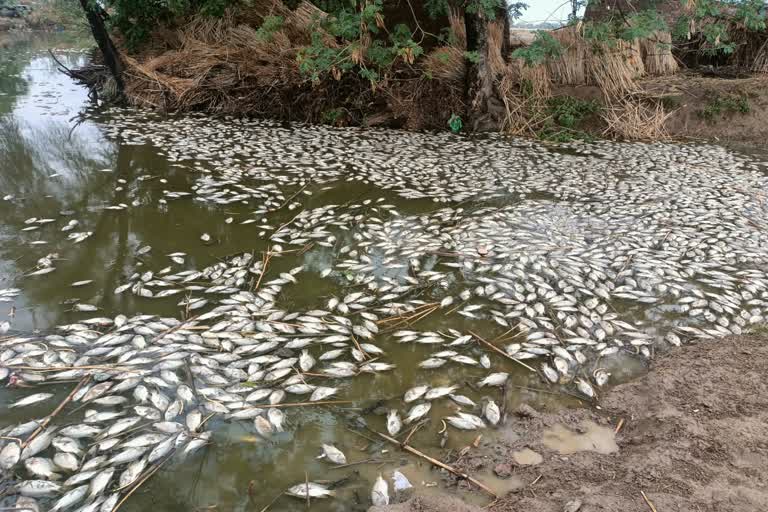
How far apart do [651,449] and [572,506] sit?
22.6 inches

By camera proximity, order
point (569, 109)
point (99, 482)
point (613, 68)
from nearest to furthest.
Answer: point (99, 482) < point (569, 109) < point (613, 68)

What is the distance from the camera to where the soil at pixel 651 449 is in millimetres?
1894

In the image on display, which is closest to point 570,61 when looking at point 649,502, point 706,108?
point 706,108

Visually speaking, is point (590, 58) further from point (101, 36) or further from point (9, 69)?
point (9, 69)

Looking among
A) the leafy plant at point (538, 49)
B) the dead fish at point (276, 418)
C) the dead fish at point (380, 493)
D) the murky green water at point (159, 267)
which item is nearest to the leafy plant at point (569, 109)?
the leafy plant at point (538, 49)

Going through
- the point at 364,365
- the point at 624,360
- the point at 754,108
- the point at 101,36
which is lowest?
the point at 624,360

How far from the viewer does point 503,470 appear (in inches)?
83.4

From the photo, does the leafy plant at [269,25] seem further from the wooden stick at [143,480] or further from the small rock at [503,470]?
the small rock at [503,470]

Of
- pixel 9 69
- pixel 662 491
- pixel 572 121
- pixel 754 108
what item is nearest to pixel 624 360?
pixel 662 491

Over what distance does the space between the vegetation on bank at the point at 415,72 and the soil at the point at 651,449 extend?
20.5 ft

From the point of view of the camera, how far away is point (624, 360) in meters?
2.90

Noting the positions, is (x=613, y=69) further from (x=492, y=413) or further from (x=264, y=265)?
(x=492, y=413)

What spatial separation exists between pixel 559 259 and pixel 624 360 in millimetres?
1208

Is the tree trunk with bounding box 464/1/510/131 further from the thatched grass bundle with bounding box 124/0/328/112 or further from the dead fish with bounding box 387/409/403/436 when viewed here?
the dead fish with bounding box 387/409/403/436
